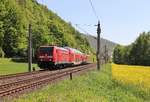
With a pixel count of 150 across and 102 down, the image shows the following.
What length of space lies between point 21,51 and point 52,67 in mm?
55453

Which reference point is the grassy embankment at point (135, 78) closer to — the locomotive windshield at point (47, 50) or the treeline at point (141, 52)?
the locomotive windshield at point (47, 50)

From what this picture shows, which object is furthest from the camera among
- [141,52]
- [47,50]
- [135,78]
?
[141,52]

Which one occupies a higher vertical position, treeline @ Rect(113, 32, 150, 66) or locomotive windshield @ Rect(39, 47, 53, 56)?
treeline @ Rect(113, 32, 150, 66)

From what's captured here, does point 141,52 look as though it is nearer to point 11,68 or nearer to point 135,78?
point 11,68

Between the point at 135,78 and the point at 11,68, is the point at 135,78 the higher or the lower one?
the lower one

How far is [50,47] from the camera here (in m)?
63.1

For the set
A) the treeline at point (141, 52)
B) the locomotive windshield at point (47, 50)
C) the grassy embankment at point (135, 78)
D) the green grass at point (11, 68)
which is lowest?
the grassy embankment at point (135, 78)

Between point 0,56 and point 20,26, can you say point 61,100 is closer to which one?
point 0,56

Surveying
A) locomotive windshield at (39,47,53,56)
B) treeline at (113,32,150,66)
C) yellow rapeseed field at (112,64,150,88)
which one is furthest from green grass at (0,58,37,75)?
treeline at (113,32,150,66)

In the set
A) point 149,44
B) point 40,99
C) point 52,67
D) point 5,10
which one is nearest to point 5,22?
point 5,10

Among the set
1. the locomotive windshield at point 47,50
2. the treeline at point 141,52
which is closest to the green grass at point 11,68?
the locomotive windshield at point 47,50

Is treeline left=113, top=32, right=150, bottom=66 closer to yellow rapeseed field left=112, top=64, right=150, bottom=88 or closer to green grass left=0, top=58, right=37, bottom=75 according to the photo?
green grass left=0, top=58, right=37, bottom=75

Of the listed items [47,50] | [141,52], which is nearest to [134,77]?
[47,50]

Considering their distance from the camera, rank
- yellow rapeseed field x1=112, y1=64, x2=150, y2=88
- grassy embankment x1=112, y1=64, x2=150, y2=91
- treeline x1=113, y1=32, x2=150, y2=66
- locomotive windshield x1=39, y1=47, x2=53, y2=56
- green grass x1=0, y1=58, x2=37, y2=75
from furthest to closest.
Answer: treeline x1=113, y1=32, x2=150, y2=66 → locomotive windshield x1=39, y1=47, x2=53, y2=56 → green grass x1=0, y1=58, x2=37, y2=75 → yellow rapeseed field x1=112, y1=64, x2=150, y2=88 → grassy embankment x1=112, y1=64, x2=150, y2=91
